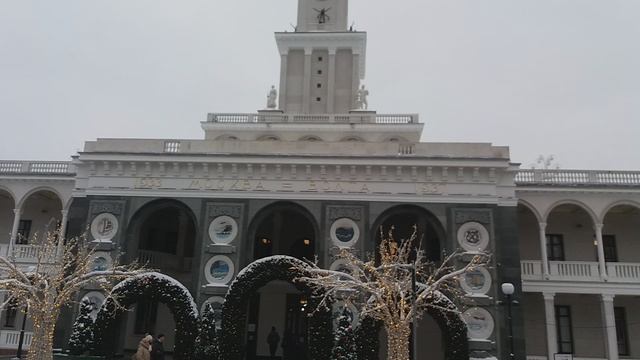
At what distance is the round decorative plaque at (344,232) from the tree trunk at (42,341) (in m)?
11.8

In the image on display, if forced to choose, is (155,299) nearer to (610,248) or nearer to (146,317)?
(146,317)

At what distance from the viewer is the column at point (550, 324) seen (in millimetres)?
26031

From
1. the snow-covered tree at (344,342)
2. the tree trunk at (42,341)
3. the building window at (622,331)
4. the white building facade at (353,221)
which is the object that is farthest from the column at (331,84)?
the tree trunk at (42,341)

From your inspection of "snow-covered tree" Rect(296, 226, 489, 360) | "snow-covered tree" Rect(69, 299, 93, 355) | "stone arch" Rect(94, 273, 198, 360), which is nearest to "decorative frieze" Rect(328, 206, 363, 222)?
"snow-covered tree" Rect(296, 226, 489, 360)

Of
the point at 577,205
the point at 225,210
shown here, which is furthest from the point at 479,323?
the point at 225,210

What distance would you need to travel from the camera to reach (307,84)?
38969 mm

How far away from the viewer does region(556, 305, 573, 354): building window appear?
28453 millimetres

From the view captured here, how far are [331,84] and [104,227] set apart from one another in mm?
19257

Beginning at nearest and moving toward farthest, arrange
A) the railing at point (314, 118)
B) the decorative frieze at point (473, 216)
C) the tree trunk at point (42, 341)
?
the tree trunk at point (42, 341), the decorative frieze at point (473, 216), the railing at point (314, 118)

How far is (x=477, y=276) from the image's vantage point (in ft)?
77.2

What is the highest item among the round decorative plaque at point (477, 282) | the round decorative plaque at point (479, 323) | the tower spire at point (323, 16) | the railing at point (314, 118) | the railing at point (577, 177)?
the tower spire at point (323, 16)

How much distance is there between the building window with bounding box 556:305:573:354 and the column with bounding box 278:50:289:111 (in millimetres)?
21735

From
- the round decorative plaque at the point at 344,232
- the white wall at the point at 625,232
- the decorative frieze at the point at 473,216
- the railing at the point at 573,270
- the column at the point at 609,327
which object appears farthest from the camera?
the white wall at the point at 625,232

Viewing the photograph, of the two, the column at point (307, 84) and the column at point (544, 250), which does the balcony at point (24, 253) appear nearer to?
the column at point (307, 84)
